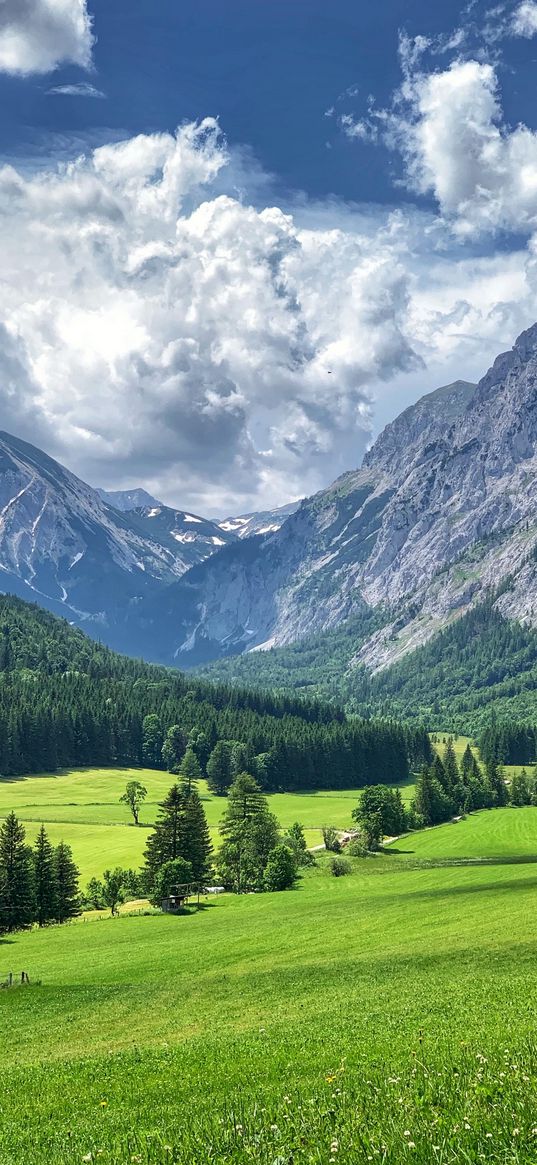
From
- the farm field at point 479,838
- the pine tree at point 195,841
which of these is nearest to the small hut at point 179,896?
the pine tree at point 195,841

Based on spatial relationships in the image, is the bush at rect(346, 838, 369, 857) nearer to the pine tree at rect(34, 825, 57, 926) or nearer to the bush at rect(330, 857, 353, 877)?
the bush at rect(330, 857, 353, 877)

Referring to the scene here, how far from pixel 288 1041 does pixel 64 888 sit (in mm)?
74155

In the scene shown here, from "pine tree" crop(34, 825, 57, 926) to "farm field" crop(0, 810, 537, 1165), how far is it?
23.2 meters

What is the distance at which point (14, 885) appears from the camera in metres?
85.9

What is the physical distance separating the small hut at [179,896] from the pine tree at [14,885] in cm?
1598

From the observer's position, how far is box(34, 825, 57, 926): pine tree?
87.2 m

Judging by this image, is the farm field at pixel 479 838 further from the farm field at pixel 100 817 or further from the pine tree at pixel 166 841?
the pine tree at pixel 166 841

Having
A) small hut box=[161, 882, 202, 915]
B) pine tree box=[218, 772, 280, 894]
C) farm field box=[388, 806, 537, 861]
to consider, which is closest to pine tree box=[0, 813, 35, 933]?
small hut box=[161, 882, 202, 915]

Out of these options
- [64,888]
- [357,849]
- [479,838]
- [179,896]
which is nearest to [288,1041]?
[179,896]

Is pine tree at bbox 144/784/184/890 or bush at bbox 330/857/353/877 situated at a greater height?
pine tree at bbox 144/784/184/890

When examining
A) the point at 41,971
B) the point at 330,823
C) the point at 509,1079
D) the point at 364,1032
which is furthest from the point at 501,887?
the point at 330,823

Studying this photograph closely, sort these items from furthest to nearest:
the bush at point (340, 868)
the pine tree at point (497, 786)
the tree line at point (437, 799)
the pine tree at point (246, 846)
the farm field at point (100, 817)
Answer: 1. the pine tree at point (497, 786)
2. the tree line at point (437, 799)
3. the farm field at point (100, 817)
4. the bush at point (340, 868)
5. the pine tree at point (246, 846)

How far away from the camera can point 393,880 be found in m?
89.2

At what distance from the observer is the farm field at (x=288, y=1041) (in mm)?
11352
